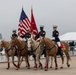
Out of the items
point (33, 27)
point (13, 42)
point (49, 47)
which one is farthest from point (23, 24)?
point (49, 47)

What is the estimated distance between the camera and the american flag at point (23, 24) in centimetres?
2197

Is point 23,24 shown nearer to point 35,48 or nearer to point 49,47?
point 35,48

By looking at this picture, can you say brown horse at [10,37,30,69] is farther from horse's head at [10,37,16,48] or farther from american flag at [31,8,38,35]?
american flag at [31,8,38,35]

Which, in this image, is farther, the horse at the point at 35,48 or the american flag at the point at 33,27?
the american flag at the point at 33,27

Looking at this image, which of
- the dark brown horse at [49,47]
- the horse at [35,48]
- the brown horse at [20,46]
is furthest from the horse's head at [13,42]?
the dark brown horse at [49,47]

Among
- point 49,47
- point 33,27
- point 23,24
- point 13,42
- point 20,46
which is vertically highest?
point 23,24

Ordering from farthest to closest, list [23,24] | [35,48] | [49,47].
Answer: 1. [23,24]
2. [35,48]
3. [49,47]

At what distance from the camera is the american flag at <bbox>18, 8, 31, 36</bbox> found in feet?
72.1

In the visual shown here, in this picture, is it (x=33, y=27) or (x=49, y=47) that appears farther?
(x=33, y=27)

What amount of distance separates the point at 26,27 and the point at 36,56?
12.5 feet

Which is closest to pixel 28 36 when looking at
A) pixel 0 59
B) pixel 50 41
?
pixel 50 41

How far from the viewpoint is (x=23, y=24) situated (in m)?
22.4

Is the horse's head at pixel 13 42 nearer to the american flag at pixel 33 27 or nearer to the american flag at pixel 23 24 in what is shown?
the american flag at pixel 33 27

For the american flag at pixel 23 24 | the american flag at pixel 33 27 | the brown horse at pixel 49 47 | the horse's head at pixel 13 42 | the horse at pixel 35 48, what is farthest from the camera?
the american flag at pixel 23 24
